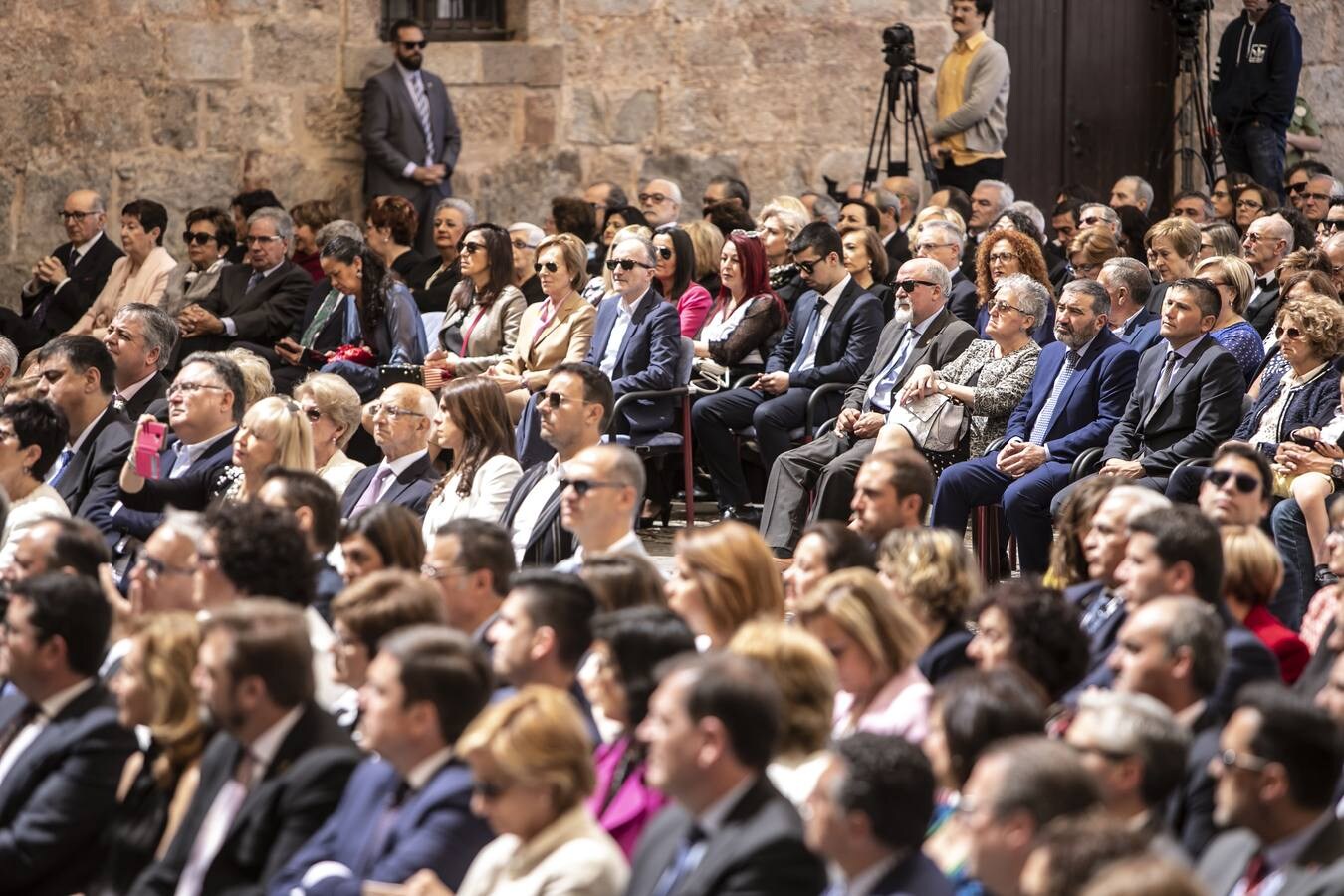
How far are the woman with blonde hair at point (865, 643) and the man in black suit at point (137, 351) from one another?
4.03 meters

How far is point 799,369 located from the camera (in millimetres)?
8156

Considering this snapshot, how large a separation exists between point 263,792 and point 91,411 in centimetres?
350

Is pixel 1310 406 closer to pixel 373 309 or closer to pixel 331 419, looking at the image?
pixel 331 419

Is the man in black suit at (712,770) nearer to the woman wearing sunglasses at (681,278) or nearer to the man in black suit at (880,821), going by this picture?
the man in black suit at (880,821)

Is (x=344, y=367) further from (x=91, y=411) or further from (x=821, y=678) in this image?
(x=821, y=678)

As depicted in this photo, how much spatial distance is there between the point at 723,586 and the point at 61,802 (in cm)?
138

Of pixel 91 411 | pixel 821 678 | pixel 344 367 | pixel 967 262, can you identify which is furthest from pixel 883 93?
pixel 821 678

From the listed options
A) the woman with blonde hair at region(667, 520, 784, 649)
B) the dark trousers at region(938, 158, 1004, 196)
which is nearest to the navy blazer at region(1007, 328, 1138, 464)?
the woman with blonde hair at region(667, 520, 784, 649)

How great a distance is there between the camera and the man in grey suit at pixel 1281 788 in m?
3.23

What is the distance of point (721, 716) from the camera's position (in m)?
3.30

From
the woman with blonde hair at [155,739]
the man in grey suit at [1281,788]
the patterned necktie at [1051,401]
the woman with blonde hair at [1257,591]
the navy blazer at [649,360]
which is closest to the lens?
the man in grey suit at [1281,788]

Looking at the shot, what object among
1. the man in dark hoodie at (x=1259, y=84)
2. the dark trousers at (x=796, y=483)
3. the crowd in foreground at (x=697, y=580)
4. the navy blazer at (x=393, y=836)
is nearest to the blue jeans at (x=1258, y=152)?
the man in dark hoodie at (x=1259, y=84)

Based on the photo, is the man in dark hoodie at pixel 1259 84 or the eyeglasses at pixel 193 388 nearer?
the eyeglasses at pixel 193 388

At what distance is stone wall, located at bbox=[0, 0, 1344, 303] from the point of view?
1104 cm
